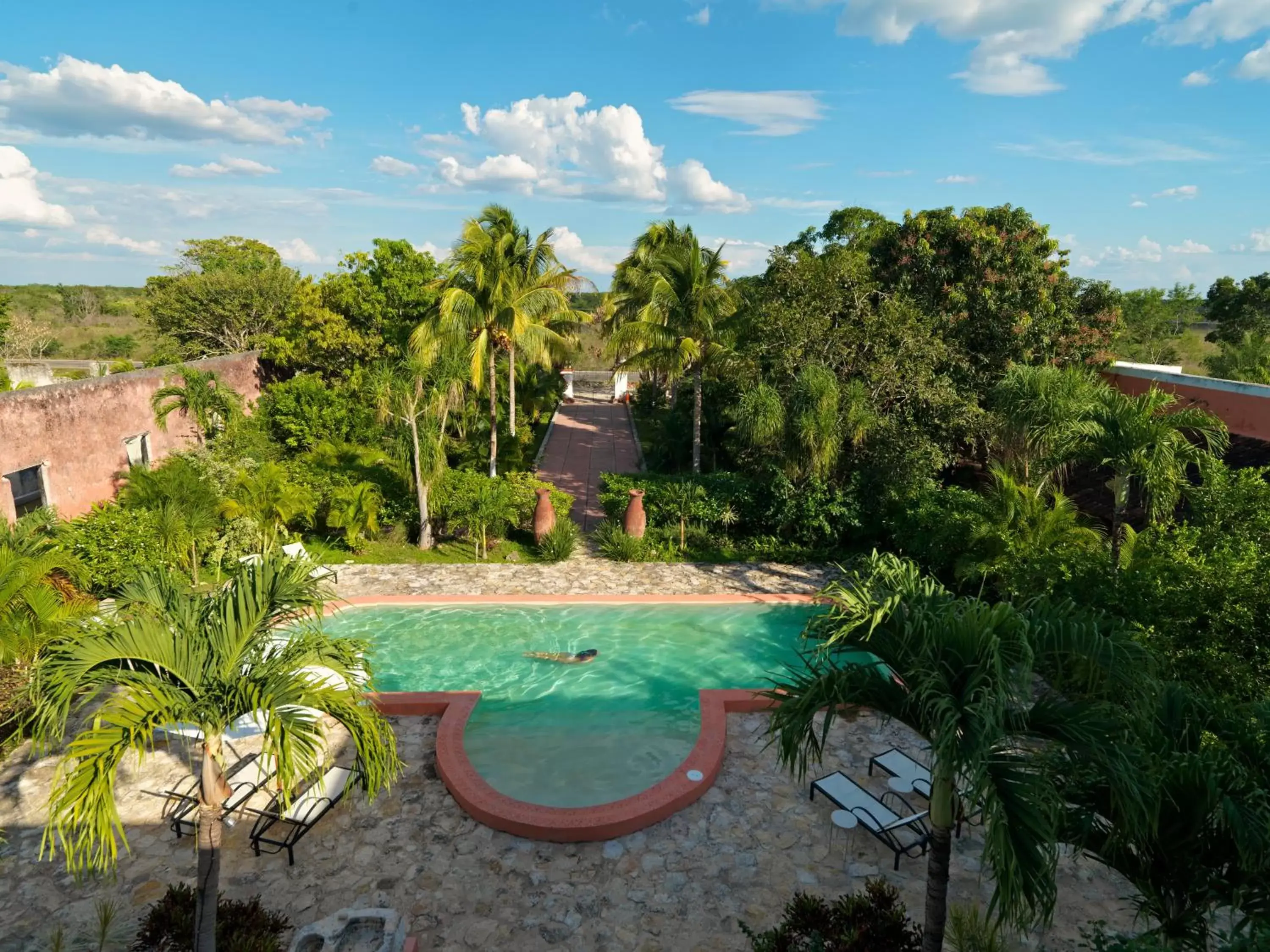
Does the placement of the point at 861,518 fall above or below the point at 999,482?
below

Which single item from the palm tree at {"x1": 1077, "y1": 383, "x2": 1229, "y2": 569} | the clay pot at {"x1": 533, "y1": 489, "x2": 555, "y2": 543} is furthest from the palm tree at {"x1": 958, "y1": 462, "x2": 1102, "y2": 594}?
the clay pot at {"x1": 533, "y1": 489, "x2": 555, "y2": 543}

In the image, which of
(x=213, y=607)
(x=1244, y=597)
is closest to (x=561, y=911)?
(x=213, y=607)

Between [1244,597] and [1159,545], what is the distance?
4.83ft

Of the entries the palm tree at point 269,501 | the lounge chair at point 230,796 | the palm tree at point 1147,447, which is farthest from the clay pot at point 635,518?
the lounge chair at point 230,796

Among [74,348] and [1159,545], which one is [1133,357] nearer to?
[1159,545]

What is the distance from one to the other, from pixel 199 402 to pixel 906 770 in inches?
715

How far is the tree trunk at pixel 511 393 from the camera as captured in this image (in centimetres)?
2162

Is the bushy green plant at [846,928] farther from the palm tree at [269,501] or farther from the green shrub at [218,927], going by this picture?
the palm tree at [269,501]

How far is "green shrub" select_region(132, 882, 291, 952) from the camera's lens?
5.86 meters

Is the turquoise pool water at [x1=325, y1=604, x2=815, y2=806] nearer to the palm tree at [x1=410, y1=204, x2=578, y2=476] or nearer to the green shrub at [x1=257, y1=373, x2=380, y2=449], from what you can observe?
the palm tree at [x1=410, y1=204, x2=578, y2=476]

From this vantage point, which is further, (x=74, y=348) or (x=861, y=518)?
(x=74, y=348)

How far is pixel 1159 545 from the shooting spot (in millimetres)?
8891

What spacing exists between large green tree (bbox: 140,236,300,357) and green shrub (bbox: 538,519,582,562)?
1937 cm

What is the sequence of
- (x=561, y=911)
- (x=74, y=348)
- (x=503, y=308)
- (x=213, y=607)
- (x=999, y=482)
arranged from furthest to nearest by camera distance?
(x=74, y=348) → (x=503, y=308) → (x=999, y=482) → (x=561, y=911) → (x=213, y=607)
